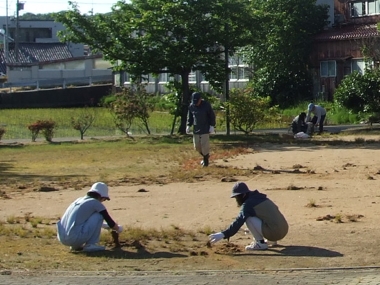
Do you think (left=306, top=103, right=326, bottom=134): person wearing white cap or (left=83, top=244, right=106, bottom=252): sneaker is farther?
(left=306, top=103, right=326, bottom=134): person wearing white cap

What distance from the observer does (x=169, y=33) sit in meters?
31.7

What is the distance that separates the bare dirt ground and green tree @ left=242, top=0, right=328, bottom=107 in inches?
1000

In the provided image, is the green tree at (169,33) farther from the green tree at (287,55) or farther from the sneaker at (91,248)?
the sneaker at (91,248)

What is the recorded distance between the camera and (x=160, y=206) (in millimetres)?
15406

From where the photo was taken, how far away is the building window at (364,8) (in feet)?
168

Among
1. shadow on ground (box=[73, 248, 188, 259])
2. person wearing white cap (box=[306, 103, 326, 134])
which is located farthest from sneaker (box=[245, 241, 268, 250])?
person wearing white cap (box=[306, 103, 326, 134])

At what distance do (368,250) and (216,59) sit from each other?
21.5 meters

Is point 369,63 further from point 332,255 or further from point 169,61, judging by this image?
point 332,255

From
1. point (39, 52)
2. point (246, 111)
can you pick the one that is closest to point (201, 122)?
point (246, 111)

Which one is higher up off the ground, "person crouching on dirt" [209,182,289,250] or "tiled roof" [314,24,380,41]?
"tiled roof" [314,24,380,41]

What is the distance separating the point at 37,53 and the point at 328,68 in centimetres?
4118

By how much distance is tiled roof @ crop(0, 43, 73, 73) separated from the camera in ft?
271

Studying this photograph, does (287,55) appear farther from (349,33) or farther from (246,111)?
(246,111)

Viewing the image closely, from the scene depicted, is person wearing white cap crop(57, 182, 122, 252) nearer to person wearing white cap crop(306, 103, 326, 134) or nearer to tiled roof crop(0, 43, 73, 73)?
person wearing white cap crop(306, 103, 326, 134)
